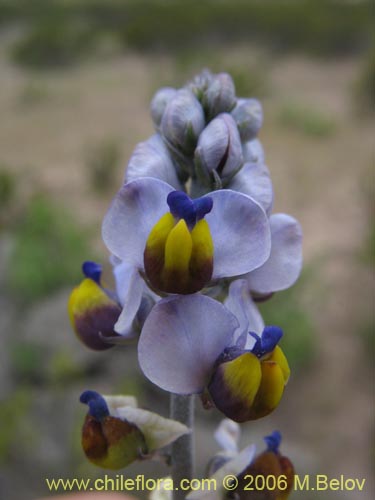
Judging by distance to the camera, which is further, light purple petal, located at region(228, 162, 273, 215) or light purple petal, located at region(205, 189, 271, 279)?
light purple petal, located at region(228, 162, 273, 215)

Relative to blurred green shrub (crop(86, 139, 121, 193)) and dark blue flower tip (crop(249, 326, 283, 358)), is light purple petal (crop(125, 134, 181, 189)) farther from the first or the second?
blurred green shrub (crop(86, 139, 121, 193))

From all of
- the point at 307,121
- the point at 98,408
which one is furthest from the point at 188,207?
the point at 307,121

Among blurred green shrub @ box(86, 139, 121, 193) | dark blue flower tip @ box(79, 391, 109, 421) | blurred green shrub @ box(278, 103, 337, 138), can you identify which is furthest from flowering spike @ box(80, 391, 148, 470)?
blurred green shrub @ box(278, 103, 337, 138)

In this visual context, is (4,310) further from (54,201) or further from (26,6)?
(26,6)

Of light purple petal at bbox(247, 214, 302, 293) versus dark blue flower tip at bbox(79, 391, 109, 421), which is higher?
light purple petal at bbox(247, 214, 302, 293)

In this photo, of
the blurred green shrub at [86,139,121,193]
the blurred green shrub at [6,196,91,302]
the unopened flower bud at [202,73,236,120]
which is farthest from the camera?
the blurred green shrub at [86,139,121,193]
